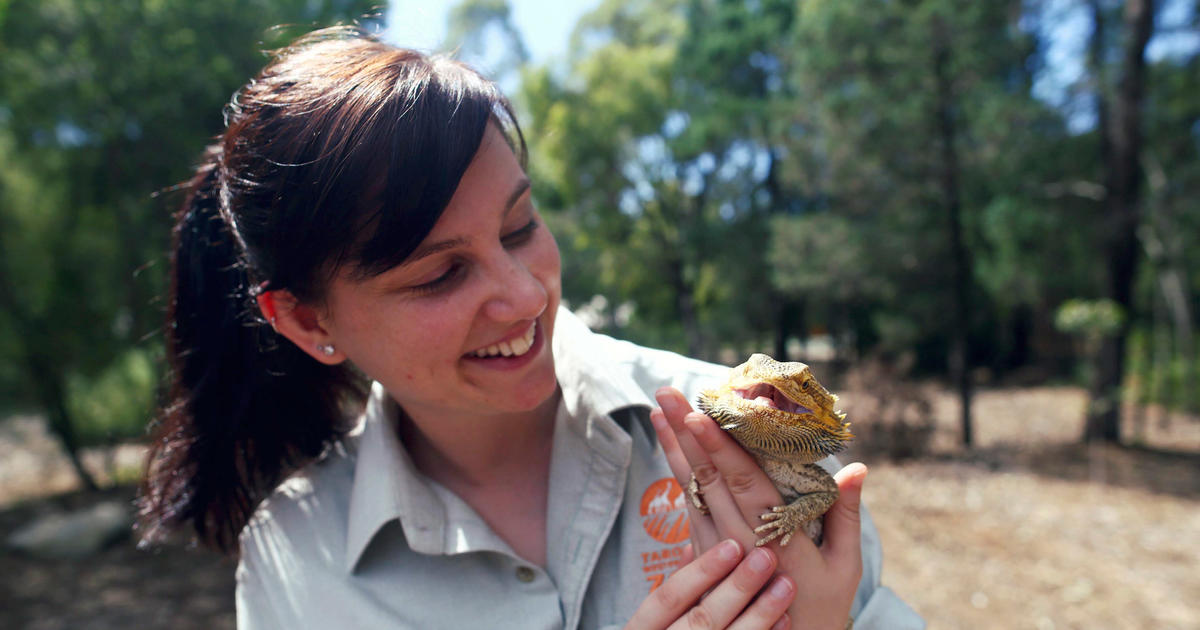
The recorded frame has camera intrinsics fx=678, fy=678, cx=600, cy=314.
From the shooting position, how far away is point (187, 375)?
1829mm

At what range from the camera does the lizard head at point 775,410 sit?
1249 mm

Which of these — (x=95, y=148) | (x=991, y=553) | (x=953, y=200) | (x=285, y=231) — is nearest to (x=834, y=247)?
(x=953, y=200)

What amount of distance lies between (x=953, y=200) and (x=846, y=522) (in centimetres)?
980

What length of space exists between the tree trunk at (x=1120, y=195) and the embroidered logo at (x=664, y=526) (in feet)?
31.3

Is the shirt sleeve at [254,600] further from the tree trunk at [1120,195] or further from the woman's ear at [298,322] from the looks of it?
the tree trunk at [1120,195]

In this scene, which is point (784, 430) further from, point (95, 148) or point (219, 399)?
point (95, 148)

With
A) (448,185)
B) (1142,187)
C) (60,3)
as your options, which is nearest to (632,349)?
(448,185)

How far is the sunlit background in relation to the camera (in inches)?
249

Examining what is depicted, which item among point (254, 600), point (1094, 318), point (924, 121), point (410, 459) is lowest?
point (1094, 318)

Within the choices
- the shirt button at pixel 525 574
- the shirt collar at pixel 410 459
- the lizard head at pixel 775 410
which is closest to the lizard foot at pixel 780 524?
the lizard head at pixel 775 410

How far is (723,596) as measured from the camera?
3.97 feet

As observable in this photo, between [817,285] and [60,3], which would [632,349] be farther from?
[817,285]

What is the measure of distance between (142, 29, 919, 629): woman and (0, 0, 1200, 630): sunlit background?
638 mm

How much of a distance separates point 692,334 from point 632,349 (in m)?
11.0
